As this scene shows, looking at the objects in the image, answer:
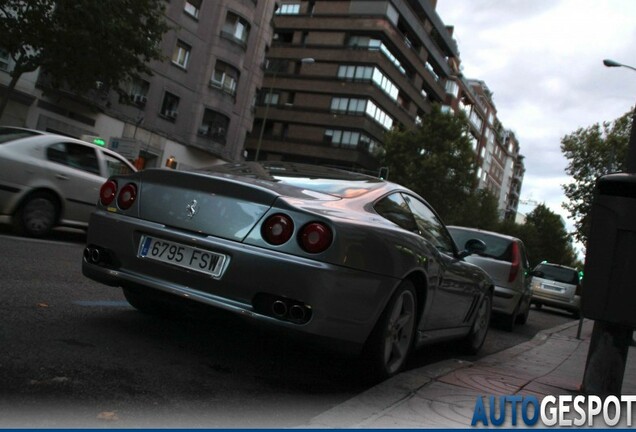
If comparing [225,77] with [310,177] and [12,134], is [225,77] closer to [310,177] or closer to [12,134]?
[12,134]

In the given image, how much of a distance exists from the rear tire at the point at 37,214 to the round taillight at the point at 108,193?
4.98 meters

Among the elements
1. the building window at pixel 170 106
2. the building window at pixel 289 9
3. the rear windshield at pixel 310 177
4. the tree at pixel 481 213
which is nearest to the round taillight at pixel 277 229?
the rear windshield at pixel 310 177

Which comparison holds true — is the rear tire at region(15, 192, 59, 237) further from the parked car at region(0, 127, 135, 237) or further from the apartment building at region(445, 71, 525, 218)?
the apartment building at region(445, 71, 525, 218)

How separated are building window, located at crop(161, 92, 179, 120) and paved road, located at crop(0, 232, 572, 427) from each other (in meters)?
27.9

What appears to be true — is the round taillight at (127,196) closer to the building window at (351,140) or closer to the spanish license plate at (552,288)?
the spanish license plate at (552,288)

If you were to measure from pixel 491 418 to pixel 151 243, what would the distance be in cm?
220

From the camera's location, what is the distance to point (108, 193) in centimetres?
440

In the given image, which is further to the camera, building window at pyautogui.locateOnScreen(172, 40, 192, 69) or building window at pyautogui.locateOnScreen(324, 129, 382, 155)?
building window at pyautogui.locateOnScreen(324, 129, 382, 155)

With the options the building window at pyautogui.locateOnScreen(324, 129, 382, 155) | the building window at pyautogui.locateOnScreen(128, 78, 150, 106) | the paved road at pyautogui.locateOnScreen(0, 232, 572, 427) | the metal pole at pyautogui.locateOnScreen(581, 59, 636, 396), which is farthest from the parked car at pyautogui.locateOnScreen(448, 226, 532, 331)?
the building window at pyautogui.locateOnScreen(324, 129, 382, 155)

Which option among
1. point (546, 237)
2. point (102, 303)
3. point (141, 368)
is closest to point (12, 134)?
point (102, 303)

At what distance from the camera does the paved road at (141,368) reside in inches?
113

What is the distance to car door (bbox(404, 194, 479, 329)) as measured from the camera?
4895 mm

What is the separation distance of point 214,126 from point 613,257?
32.9 meters

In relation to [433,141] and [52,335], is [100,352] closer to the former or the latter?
[52,335]
